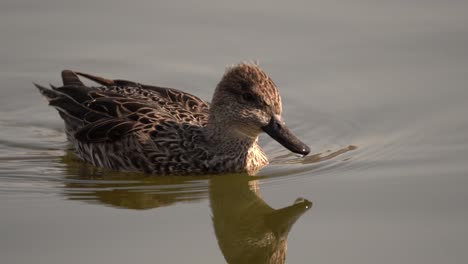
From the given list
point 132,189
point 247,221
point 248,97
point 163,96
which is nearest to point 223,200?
point 247,221

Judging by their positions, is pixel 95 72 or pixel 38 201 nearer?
pixel 38 201

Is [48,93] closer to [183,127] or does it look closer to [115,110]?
[115,110]

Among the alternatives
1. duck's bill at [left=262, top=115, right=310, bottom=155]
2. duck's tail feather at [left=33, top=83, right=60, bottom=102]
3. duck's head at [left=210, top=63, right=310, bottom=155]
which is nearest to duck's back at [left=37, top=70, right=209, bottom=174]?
duck's tail feather at [left=33, top=83, right=60, bottom=102]

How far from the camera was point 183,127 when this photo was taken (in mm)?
12289

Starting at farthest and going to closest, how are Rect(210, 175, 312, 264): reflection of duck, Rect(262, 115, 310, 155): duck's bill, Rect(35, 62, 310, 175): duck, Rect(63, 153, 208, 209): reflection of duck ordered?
Rect(35, 62, 310, 175): duck < Rect(262, 115, 310, 155): duck's bill < Rect(63, 153, 208, 209): reflection of duck < Rect(210, 175, 312, 264): reflection of duck

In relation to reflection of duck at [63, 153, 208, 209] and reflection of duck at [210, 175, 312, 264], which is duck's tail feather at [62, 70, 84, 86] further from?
reflection of duck at [210, 175, 312, 264]

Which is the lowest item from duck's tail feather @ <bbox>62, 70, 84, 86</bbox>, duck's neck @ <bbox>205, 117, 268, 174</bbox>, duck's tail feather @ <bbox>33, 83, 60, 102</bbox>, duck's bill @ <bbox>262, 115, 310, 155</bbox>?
duck's neck @ <bbox>205, 117, 268, 174</bbox>

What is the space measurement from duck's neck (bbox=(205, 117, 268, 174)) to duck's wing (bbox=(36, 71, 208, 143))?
360mm

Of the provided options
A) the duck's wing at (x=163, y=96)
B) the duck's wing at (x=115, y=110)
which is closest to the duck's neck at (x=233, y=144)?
the duck's wing at (x=115, y=110)

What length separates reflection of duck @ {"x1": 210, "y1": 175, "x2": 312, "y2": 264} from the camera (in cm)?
1035

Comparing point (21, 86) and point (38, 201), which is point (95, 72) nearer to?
point (21, 86)

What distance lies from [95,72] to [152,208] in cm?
383

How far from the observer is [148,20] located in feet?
50.3

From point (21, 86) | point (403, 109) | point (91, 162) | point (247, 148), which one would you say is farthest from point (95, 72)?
point (403, 109)
